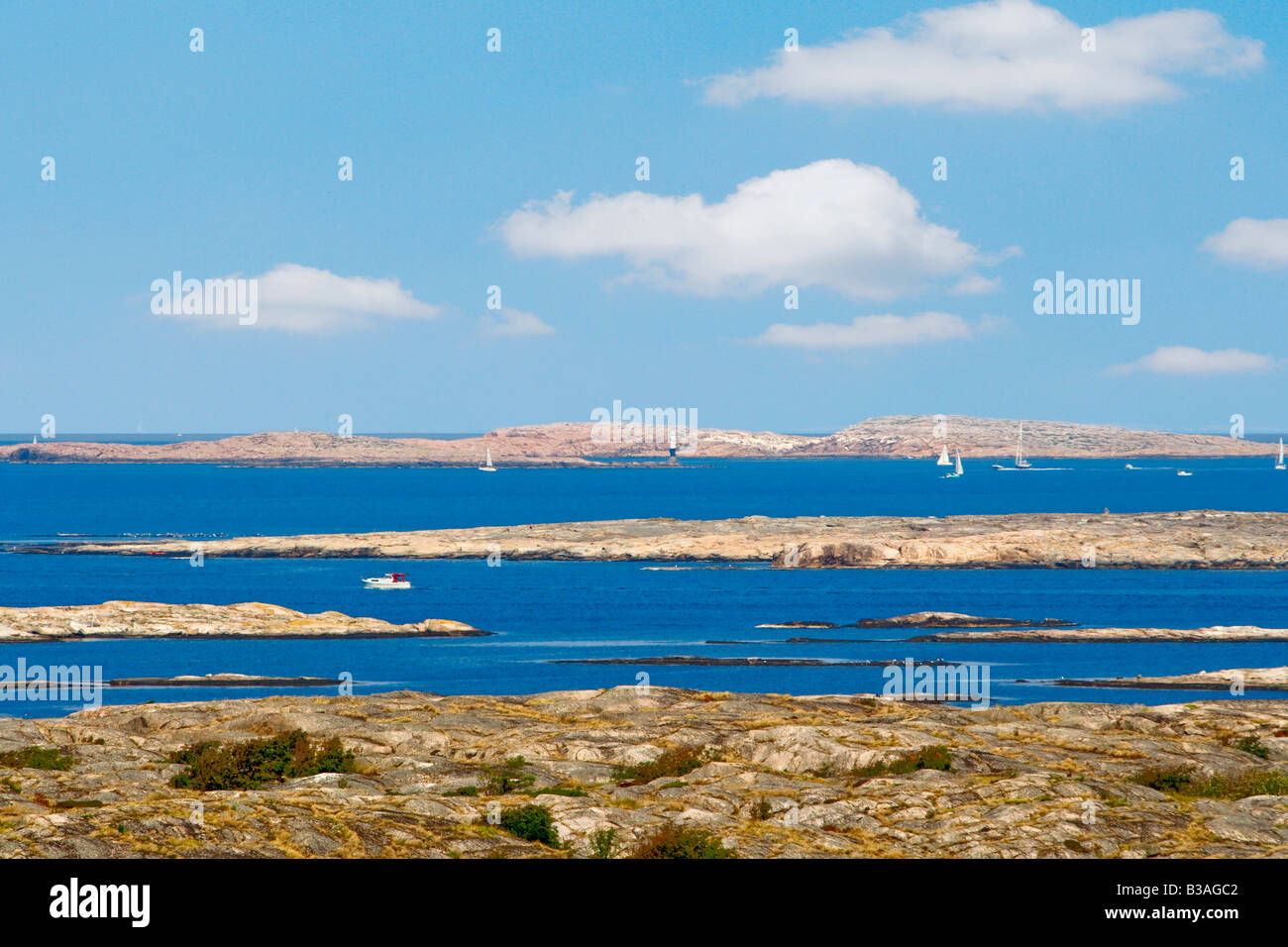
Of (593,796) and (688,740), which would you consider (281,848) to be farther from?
(688,740)

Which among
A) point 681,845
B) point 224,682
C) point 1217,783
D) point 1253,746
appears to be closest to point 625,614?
point 224,682

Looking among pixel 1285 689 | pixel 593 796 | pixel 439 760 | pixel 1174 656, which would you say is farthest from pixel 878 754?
pixel 1174 656

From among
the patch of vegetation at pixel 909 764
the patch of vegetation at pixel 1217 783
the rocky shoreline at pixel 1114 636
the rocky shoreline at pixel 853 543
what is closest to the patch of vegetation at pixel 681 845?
the patch of vegetation at pixel 909 764

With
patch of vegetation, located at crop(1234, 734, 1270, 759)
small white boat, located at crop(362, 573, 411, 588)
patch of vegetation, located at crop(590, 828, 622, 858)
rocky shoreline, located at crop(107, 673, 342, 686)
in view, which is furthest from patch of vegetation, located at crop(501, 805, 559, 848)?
small white boat, located at crop(362, 573, 411, 588)

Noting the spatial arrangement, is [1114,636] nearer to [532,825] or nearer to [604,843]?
[532,825]

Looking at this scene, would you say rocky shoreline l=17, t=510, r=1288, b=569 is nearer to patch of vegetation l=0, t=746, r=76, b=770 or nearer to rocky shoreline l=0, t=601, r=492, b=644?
rocky shoreline l=0, t=601, r=492, b=644

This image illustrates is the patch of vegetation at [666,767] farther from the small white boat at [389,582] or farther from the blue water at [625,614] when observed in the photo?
the small white boat at [389,582]

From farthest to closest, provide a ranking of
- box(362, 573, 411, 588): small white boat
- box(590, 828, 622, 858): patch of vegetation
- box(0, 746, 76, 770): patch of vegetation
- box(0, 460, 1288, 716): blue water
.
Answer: box(362, 573, 411, 588): small white boat
box(0, 460, 1288, 716): blue water
box(0, 746, 76, 770): patch of vegetation
box(590, 828, 622, 858): patch of vegetation
